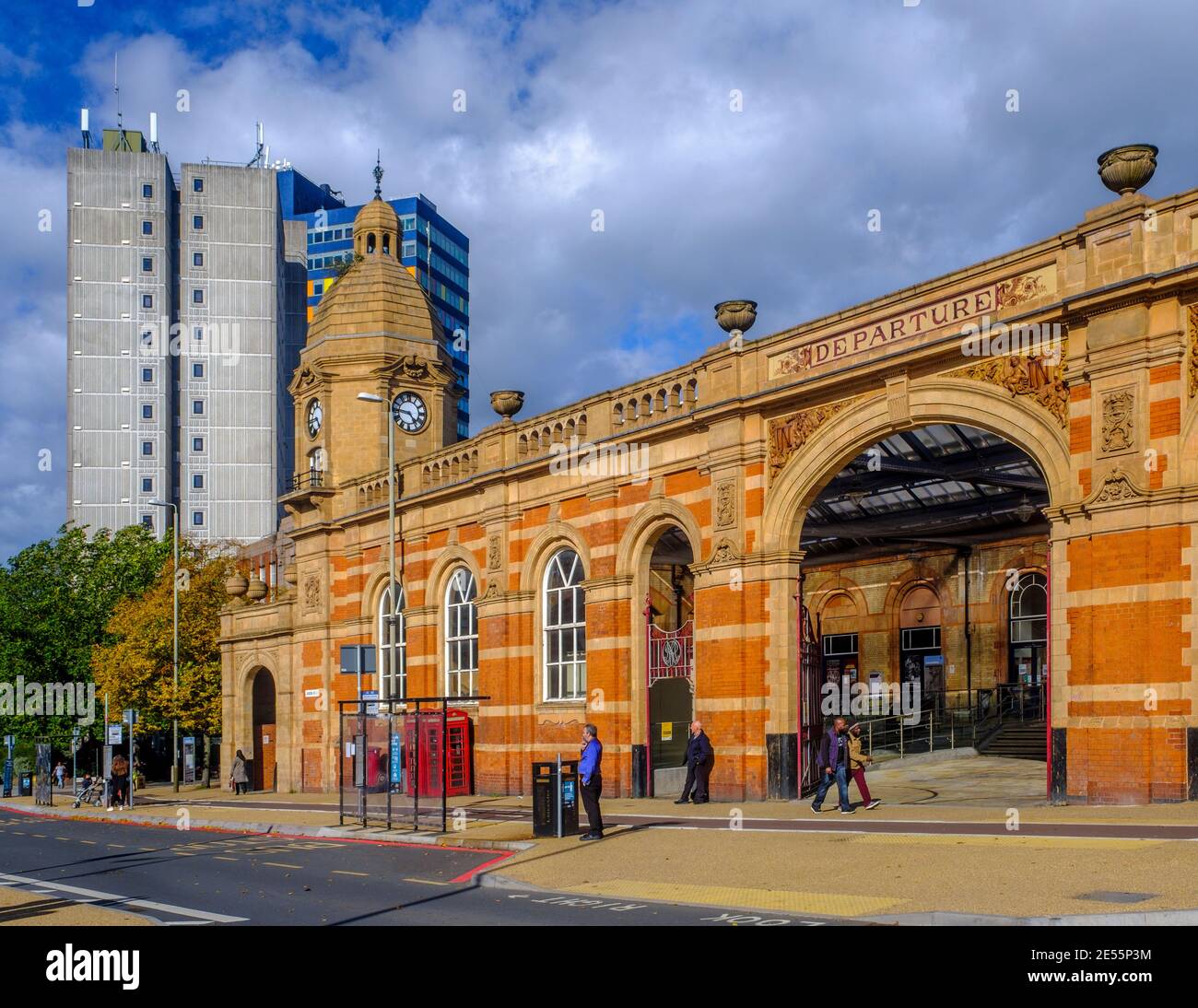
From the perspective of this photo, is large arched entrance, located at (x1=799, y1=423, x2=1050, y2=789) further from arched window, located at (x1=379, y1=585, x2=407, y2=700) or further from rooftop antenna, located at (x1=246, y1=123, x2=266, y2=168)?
rooftop antenna, located at (x1=246, y1=123, x2=266, y2=168)

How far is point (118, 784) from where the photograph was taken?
3859 centimetres

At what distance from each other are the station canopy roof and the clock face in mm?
11772

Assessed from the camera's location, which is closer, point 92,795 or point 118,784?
point 118,784

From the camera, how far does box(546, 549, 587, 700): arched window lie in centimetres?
3063

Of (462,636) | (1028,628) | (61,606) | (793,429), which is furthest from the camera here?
(61,606)

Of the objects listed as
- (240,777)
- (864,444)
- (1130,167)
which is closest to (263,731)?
(240,777)

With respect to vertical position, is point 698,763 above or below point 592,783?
below

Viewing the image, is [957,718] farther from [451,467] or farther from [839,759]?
[839,759]

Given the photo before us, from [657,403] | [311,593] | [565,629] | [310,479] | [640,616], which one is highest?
[657,403]

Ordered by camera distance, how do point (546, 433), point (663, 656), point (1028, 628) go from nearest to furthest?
point (663, 656) → point (546, 433) → point (1028, 628)

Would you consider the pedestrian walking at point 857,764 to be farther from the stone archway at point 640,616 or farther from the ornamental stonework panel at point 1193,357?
the stone archway at point 640,616

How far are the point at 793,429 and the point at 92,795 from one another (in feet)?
91.0

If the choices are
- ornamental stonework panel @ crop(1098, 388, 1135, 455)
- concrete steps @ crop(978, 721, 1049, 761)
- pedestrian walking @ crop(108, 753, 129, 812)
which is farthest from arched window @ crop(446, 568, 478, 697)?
ornamental stonework panel @ crop(1098, 388, 1135, 455)

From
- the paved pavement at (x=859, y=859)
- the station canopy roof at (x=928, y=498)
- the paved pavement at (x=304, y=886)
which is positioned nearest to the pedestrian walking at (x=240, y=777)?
the paved pavement at (x=304, y=886)
